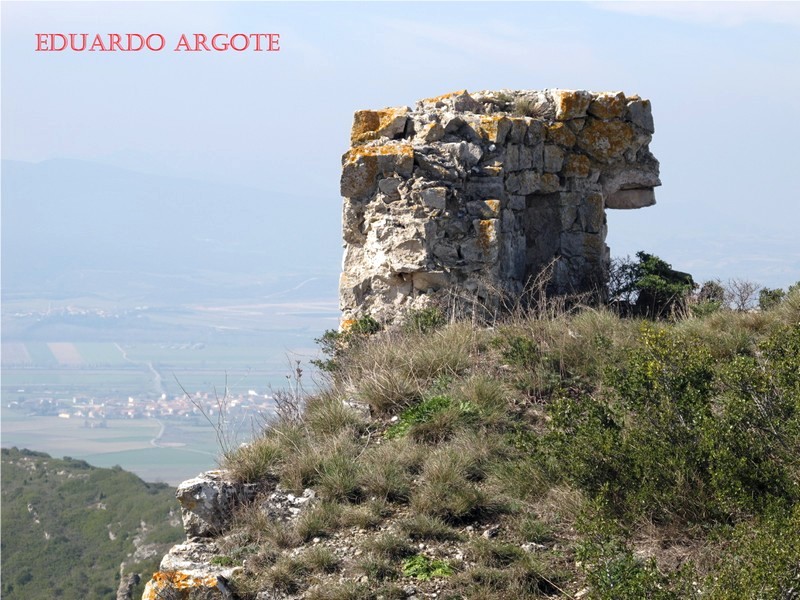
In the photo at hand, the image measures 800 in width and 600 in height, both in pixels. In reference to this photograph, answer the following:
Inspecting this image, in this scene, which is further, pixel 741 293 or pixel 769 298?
pixel 741 293

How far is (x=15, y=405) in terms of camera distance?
140m

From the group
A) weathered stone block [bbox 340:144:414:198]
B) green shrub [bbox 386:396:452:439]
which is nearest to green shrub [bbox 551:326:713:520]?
green shrub [bbox 386:396:452:439]

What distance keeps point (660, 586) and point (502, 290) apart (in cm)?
540

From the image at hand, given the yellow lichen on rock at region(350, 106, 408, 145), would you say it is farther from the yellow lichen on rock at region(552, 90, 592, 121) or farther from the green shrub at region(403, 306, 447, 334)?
the green shrub at region(403, 306, 447, 334)

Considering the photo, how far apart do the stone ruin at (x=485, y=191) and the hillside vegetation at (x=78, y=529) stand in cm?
1388

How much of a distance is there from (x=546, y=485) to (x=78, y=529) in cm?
2587

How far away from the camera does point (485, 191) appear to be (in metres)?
11.0

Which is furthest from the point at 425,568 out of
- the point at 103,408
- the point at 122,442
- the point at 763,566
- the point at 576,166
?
the point at 103,408

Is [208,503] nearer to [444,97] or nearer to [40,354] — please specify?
[444,97]

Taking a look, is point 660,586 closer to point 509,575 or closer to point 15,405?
point 509,575

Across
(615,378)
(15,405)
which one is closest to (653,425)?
(615,378)

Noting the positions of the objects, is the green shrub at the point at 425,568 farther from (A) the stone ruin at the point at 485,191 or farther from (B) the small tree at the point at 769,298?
(B) the small tree at the point at 769,298

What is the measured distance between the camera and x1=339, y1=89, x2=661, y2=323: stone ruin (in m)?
10.5

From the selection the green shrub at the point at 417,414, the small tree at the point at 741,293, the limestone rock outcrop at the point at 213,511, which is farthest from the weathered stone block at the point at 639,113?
the limestone rock outcrop at the point at 213,511
